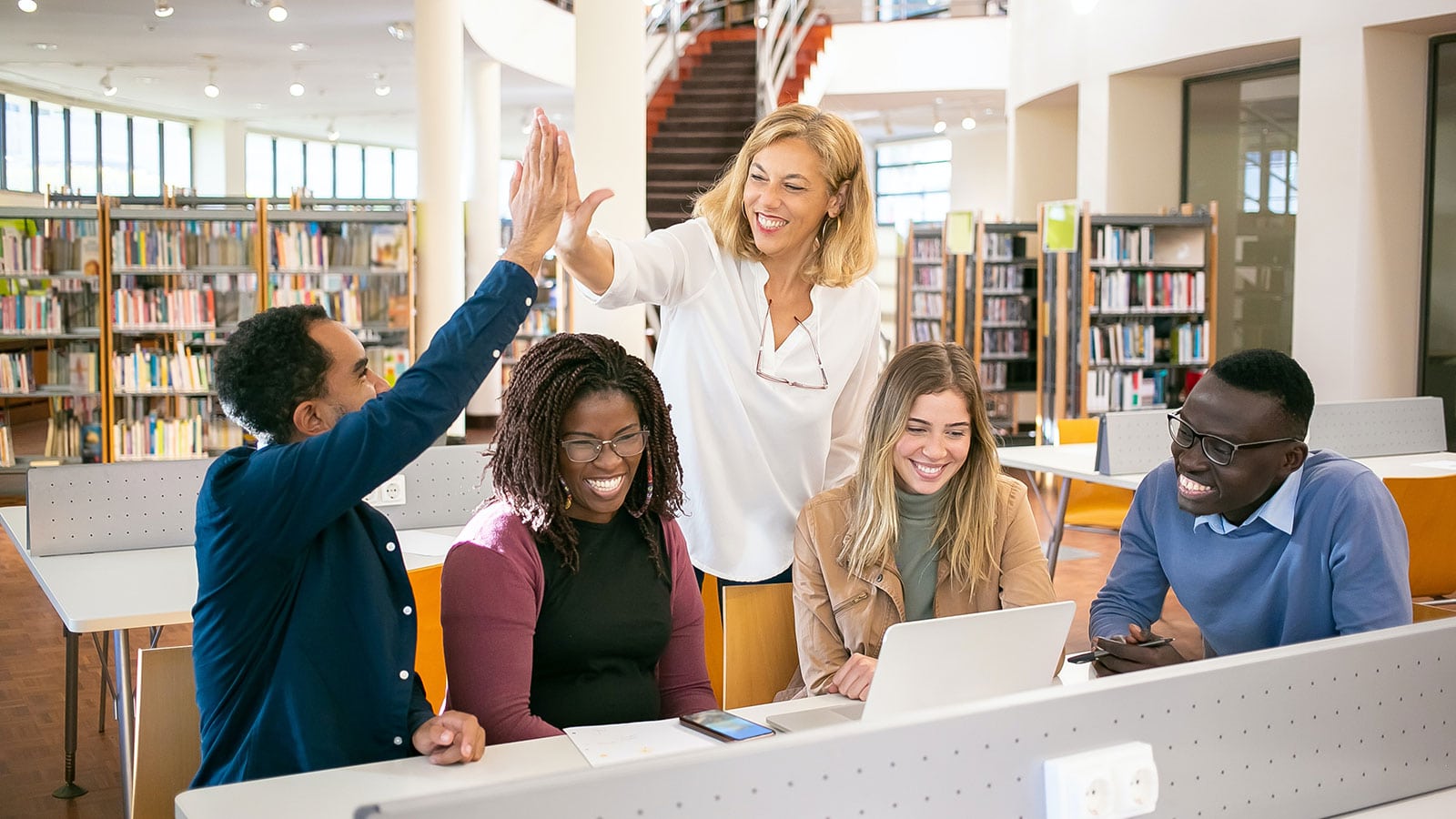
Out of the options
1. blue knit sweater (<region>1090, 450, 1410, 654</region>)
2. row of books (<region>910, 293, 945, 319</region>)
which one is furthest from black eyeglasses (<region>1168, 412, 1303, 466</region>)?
row of books (<region>910, 293, 945, 319</region>)

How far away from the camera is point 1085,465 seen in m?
5.04

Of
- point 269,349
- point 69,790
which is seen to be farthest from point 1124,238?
point 269,349

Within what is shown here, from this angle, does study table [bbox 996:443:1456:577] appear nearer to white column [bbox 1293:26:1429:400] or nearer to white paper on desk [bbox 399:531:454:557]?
white paper on desk [bbox 399:531:454:557]

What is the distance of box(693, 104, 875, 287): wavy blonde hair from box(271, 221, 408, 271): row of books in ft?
→ 22.5

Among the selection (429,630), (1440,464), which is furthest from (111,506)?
(1440,464)

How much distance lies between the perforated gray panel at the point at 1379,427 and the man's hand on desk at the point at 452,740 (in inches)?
177

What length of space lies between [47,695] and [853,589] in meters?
3.44

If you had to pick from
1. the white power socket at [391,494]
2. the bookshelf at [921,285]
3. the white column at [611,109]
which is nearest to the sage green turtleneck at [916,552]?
the white power socket at [391,494]

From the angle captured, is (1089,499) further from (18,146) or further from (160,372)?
(18,146)

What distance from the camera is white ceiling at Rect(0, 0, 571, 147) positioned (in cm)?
1068

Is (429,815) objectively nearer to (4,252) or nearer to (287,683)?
(287,683)

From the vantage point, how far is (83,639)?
5344 mm

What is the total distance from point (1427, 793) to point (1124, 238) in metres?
8.30

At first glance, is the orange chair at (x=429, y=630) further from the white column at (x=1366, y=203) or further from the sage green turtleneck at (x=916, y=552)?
the white column at (x=1366, y=203)
